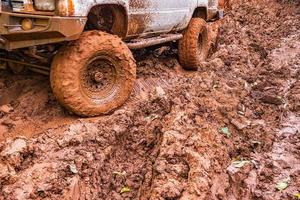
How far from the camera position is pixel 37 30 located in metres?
3.96

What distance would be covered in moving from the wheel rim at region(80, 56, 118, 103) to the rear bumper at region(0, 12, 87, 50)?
48 cm

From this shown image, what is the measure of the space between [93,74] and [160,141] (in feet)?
3.33

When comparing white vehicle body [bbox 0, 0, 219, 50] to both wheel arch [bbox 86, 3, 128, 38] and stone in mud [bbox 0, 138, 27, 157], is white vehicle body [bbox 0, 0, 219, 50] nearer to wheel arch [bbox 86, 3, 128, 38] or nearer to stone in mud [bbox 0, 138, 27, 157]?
wheel arch [bbox 86, 3, 128, 38]

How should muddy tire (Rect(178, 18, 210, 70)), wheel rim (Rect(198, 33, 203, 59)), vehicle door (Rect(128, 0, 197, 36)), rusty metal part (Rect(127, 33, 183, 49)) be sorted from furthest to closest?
wheel rim (Rect(198, 33, 203, 59))
muddy tire (Rect(178, 18, 210, 70))
rusty metal part (Rect(127, 33, 183, 49))
vehicle door (Rect(128, 0, 197, 36))

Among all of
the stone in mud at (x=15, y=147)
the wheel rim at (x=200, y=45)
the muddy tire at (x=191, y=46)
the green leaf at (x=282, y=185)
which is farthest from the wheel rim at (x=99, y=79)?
the wheel rim at (x=200, y=45)

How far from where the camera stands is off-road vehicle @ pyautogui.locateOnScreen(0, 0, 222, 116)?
159 inches

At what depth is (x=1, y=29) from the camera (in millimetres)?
3979

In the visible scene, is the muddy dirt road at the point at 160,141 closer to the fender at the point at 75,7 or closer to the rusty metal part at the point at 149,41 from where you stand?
the rusty metal part at the point at 149,41

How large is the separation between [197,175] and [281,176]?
0.87 metres

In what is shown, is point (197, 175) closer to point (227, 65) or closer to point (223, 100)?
point (223, 100)

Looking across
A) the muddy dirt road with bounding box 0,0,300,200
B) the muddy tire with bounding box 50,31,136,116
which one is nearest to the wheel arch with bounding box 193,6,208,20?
the muddy dirt road with bounding box 0,0,300,200

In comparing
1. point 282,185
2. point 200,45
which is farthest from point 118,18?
point 200,45

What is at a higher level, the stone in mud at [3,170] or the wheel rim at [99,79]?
the wheel rim at [99,79]

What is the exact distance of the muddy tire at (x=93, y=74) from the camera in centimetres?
429
